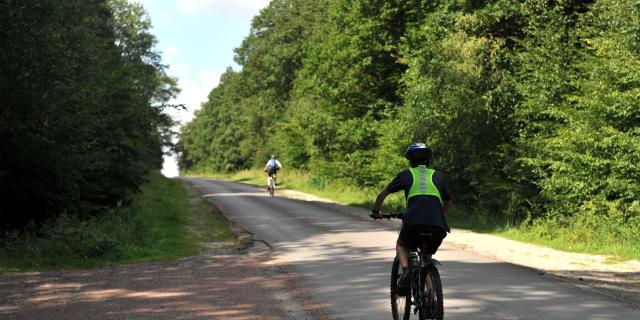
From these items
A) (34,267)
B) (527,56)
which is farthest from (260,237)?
(527,56)

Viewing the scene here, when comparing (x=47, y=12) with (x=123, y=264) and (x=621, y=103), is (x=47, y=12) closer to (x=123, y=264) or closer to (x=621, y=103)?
(x=123, y=264)

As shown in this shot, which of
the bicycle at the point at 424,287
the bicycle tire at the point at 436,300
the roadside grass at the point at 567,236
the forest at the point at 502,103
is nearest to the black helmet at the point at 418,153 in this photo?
the bicycle at the point at 424,287

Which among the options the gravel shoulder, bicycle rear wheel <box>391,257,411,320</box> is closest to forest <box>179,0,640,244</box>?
the gravel shoulder

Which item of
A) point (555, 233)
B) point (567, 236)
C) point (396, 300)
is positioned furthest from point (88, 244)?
point (555, 233)

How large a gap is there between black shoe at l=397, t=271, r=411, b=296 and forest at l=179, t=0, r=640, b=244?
971cm

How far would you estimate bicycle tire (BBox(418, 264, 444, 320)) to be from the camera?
20.1 feet

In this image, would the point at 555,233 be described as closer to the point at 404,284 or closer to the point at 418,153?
the point at 404,284

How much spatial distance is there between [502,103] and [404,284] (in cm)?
1518

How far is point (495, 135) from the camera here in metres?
21.1

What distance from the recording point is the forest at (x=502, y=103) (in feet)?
52.9

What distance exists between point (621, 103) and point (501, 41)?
7.81 m

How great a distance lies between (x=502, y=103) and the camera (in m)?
20.8

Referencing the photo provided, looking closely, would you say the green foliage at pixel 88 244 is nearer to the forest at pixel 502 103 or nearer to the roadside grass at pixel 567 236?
the roadside grass at pixel 567 236

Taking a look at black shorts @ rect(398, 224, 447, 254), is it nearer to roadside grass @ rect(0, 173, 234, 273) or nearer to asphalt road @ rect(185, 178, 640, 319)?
asphalt road @ rect(185, 178, 640, 319)
